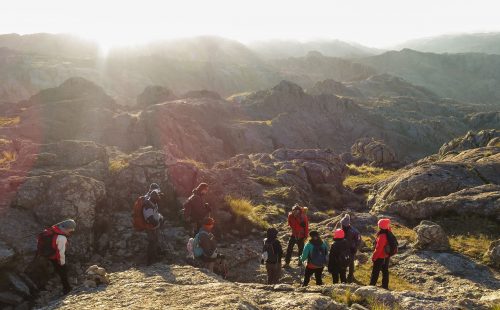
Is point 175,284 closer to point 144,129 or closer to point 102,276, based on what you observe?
point 102,276

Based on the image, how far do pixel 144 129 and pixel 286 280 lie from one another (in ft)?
132

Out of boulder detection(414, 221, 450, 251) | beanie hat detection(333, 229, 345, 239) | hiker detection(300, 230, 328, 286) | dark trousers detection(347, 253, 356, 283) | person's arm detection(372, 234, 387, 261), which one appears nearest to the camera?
beanie hat detection(333, 229, 345, 239)

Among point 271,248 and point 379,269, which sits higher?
point 271,248

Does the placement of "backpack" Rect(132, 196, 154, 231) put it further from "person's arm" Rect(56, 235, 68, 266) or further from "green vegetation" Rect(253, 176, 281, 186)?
"green vegetation" Rect(253, 176, 281, 186)

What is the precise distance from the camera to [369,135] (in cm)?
10612

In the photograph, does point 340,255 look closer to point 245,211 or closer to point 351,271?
point 351,271

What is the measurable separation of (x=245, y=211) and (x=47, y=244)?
1274cm

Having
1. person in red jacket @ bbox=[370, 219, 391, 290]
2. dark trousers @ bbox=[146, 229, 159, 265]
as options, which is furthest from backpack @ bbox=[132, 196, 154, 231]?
person in red jacket @ bbox=[370, 219, 391, 290]

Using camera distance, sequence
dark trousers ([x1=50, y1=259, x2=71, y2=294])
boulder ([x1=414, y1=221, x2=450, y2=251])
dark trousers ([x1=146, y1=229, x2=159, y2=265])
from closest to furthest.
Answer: dark trousers ([x1=50, y1=259, x2=71, y2=294]) → dark trousers ([x1=146, y1=229, x2=159, y2=265]) → boulder ([x1=414, y1=221, x2=450, y2=251])

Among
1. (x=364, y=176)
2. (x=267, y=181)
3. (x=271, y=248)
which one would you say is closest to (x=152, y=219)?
(x=271, y=248)

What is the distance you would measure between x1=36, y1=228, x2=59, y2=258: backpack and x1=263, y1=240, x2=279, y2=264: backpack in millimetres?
7547

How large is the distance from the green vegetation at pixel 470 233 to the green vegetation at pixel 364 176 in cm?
2020

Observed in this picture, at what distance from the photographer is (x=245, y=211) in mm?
24891

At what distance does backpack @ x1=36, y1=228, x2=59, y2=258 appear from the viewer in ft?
45.9
